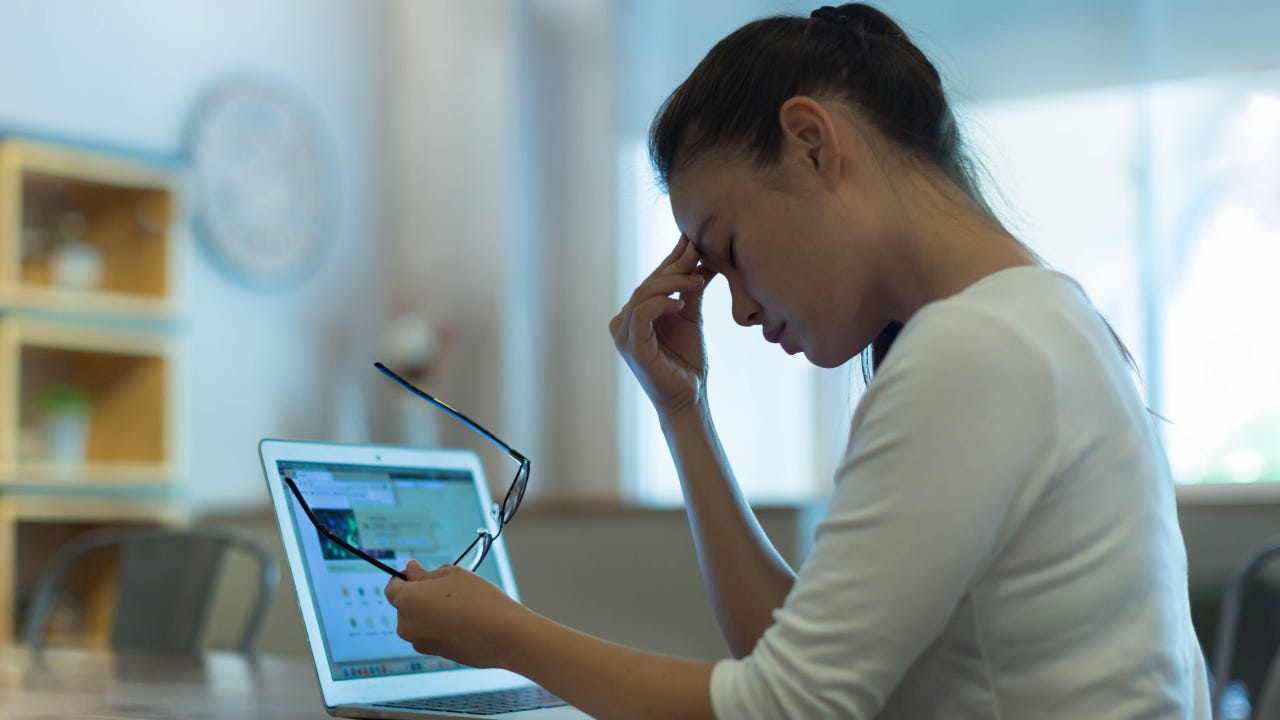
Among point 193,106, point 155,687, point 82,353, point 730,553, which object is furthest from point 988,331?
point 193,106

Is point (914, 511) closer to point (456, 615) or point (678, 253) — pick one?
point (456, 615)

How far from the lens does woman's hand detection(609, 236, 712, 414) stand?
3.56ft

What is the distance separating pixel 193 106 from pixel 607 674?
11.8 ft

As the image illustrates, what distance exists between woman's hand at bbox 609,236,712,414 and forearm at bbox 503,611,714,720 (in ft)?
1.00

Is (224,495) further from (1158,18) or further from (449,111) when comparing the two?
(1158,18)

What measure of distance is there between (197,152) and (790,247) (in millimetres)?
3461

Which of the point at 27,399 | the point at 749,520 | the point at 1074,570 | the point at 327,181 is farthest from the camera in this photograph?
the point at 327,181

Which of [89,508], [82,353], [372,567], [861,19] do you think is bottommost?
[89,508]

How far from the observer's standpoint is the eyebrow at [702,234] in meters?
0.94

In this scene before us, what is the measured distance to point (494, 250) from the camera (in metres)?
4.50

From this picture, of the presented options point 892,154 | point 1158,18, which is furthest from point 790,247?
point 1158,18

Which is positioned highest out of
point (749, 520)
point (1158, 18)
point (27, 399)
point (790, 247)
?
point (1158, 18)

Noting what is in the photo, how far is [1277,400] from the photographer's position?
142 inches

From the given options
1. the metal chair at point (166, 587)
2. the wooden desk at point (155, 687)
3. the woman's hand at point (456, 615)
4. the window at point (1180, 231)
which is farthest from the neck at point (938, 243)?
the window at point (1180, 231)
